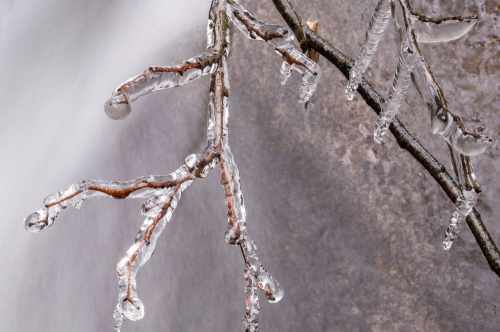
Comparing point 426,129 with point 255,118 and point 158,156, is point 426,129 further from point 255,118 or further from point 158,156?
point 158,156

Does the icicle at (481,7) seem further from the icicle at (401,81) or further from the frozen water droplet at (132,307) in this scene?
the frozen water droplet at (132,307)

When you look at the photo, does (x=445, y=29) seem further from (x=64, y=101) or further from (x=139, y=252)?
(x=64, y=101)

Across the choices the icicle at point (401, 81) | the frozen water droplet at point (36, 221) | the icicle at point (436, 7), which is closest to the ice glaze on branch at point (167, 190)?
the frozen water droplet at point (36, 221)

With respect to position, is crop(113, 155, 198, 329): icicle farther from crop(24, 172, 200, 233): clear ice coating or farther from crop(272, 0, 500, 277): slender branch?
crop(272, 0, 500, 277): slender branch

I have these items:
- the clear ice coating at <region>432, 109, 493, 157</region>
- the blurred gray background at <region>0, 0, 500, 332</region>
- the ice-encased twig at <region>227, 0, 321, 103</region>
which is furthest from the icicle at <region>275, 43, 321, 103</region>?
the blurred gray background at <region>0, 0, 500, 332</region>

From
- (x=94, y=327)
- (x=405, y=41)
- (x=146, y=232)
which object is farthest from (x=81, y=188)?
(x=94, y=327)

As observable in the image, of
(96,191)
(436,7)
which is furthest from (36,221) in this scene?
(436,7)
